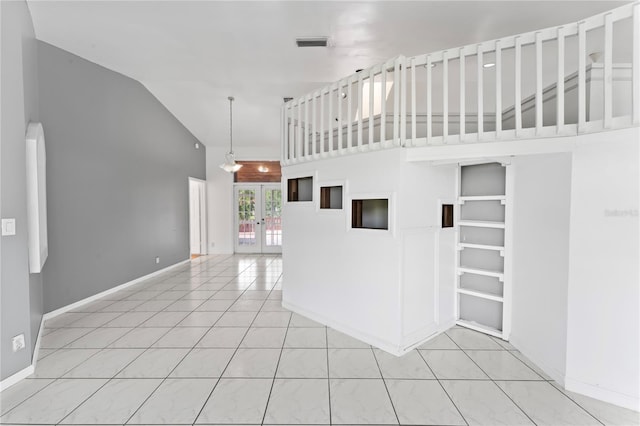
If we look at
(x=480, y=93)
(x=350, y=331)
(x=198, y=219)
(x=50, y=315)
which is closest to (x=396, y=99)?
(x=480, y=93)

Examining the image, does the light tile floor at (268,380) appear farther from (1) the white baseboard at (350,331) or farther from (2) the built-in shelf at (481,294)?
(2) the built-in shelf at (481,294)

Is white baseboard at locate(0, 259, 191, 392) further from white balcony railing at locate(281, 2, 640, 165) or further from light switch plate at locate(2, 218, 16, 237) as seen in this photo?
white balcony railing at locate(281, 2, 640, 165)

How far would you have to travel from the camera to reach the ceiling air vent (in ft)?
11.1

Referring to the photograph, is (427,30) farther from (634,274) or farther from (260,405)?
(260,405)

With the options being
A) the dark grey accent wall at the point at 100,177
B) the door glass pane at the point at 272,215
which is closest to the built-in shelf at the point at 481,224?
the dark grey accent wall at the point at 100,177

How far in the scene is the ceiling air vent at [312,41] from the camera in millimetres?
3394

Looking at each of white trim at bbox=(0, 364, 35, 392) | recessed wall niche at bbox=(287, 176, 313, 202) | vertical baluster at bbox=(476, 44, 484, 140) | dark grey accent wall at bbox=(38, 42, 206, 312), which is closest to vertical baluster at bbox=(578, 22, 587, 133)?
vertical baluster at bbox=(476, 44, 484, 140)

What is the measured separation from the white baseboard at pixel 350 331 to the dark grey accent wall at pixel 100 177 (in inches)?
118

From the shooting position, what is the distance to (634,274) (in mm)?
1919

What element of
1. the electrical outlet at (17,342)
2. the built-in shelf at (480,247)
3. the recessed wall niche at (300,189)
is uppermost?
the recessed wall niche at (300,189)

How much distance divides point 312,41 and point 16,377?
4.39m

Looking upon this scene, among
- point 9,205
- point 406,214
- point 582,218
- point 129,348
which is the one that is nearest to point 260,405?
point 129,348

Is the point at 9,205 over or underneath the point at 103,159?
underneath

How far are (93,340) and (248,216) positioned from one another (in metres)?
5.48
